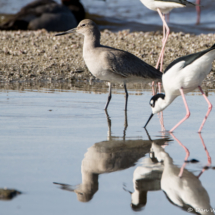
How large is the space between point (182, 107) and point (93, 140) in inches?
89.3

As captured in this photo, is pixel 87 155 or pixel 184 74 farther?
pixel 184 74

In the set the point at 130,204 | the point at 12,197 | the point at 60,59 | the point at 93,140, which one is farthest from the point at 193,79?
the point at 60,59

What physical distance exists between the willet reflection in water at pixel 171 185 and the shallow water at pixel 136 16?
13.6 m

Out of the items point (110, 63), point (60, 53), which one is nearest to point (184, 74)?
point (110, 63)

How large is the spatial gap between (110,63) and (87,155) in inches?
105

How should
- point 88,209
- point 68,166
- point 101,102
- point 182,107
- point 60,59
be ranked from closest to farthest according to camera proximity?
point 88,209 → point 68,166 → point 182,107 → point 101,102 → point 60,59

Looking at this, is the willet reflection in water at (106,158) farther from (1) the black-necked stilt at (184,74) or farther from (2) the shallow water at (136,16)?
(2) the shallow water at (136,16)

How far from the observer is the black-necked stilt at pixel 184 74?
15.3 feet

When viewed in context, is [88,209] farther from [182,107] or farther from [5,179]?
[182,107]

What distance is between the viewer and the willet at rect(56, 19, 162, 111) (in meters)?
6.29

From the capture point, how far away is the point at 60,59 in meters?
9.98

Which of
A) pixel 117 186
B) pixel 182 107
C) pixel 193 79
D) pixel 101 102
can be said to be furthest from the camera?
pixel 101 102

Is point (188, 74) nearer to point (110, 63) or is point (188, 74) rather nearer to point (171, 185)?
point (110, 63)

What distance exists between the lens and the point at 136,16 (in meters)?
20.1
